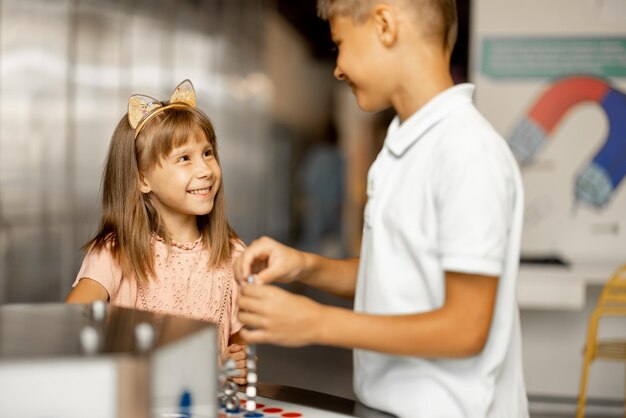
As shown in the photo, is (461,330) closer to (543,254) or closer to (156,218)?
(156,218)

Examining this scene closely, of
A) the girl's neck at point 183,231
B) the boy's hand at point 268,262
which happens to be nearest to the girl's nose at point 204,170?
the girl's neck at point 183,231

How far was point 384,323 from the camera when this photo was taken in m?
1.25

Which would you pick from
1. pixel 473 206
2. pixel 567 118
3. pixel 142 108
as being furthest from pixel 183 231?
pixel 567 118

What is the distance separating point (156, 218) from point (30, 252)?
259cm

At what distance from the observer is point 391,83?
1.40 meters

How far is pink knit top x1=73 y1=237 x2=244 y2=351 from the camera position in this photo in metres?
1.86

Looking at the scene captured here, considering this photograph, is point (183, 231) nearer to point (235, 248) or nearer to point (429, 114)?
point (235, 248)

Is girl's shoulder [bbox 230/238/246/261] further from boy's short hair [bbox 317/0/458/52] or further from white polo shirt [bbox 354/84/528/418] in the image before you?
boy's short hair [bbox 317/0/458/52]

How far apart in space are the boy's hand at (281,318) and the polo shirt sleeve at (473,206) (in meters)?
0.21

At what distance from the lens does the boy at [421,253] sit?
1247 millimetres

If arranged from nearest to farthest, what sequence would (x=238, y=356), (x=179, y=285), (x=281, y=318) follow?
(x=281, y=318) → (x=238, y=356) → (x=179, y=285)

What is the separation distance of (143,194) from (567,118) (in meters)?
3.36

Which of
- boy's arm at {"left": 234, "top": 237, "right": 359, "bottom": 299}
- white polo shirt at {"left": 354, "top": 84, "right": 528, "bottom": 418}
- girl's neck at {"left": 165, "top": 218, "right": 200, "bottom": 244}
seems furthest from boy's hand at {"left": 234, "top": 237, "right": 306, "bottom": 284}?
girl's neck at {"left": 165, "top": 218, "right": 200, "bottom": 244}

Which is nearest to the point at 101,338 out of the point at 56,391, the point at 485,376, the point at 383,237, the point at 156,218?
the point at 56,391
